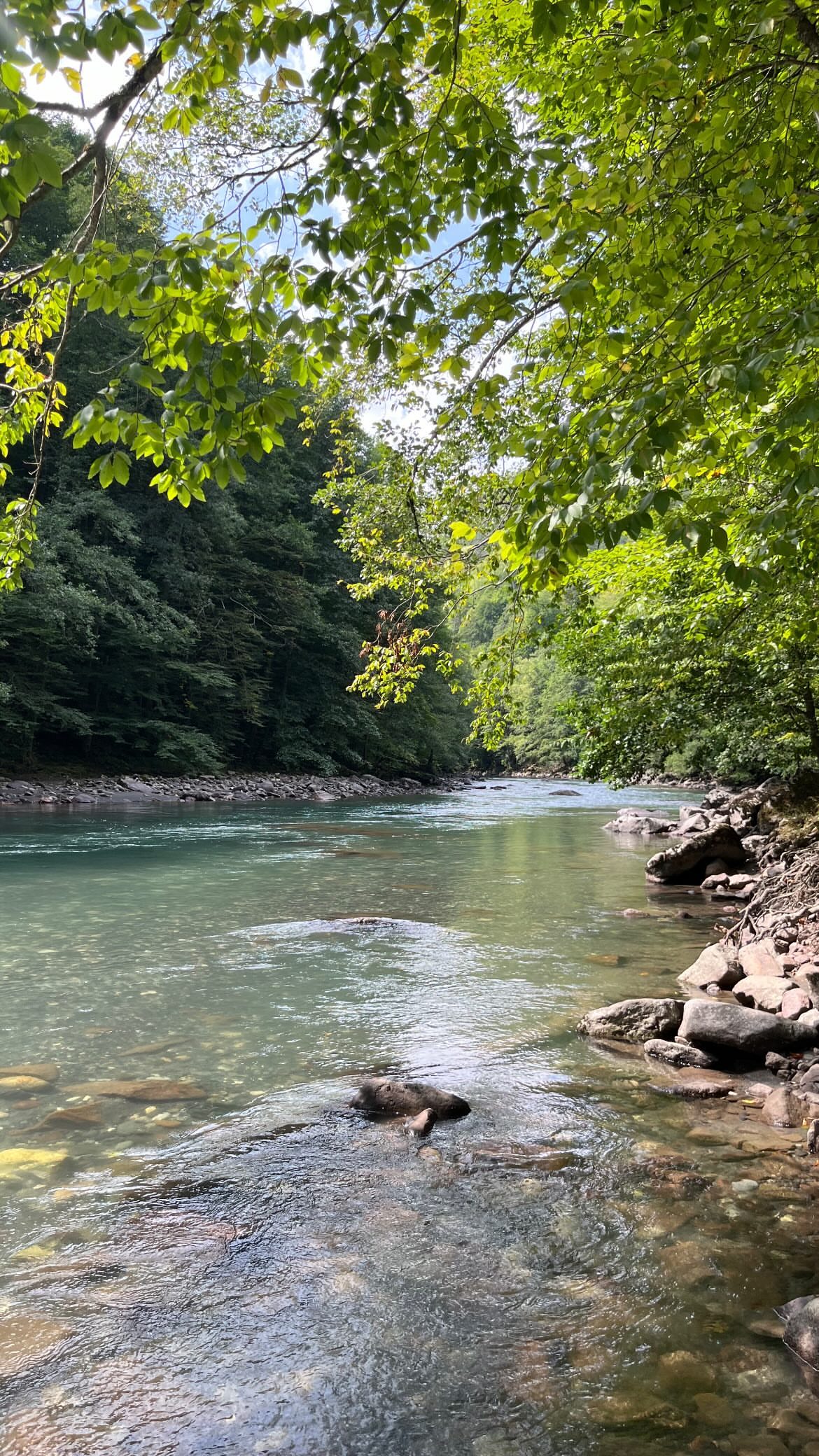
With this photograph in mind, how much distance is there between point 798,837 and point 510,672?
9.49 meters

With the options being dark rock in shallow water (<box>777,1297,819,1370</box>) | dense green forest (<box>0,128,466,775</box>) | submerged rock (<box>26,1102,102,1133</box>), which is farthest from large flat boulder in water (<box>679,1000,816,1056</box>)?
dense green forest (<box>0,128,466,775</box>)

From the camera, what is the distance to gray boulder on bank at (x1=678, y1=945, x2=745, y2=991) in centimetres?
794

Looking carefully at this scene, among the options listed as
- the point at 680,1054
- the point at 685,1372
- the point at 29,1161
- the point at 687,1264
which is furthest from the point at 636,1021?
the point at 29,1161

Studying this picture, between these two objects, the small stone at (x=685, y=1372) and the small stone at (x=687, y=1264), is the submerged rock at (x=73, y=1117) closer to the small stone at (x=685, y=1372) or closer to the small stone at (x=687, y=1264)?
the small stone at (x=687, y=1264)

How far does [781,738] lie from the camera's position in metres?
16.1

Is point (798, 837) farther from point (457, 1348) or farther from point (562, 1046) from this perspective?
point (457, 1348)

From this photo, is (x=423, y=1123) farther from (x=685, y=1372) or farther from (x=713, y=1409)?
(x=713, y=1409)

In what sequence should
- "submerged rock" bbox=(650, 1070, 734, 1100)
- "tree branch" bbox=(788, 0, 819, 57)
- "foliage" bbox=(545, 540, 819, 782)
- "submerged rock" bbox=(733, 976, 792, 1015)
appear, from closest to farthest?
"tree branch" bbox=(788, 0, 819, 57)
"submerged rock" bbox=(650, 1070, 734, 1100)
"submerged rock" bbox=(733, 976, 792, 1015)
"foliage" bbox=(545, 540, 819, 782)

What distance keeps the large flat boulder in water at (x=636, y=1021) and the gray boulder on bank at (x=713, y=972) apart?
1263mm

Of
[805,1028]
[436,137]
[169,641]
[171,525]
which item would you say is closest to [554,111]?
[436,137]

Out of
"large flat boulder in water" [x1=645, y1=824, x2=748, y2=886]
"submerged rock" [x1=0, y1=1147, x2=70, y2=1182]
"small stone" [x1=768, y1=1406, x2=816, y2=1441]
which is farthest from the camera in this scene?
"large flat boulder in water" [x1=645, y1=824, x2=748, y2=886]

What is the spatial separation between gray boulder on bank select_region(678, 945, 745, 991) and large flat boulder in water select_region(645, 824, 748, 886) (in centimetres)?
707

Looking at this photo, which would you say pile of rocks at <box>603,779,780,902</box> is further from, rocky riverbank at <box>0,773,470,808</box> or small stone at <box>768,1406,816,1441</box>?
rocky riverbank at <box>0,773,470,808</box>

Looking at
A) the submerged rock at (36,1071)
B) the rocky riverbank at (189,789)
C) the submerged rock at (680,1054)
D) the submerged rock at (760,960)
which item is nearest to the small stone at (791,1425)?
the submerged rock at (680,1054)
